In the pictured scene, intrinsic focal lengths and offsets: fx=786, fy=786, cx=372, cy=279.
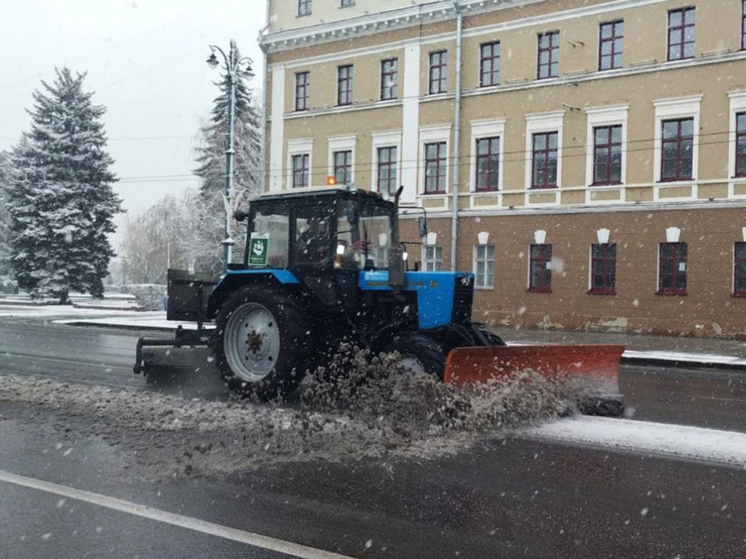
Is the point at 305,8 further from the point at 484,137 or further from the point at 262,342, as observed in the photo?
the point at 262,342

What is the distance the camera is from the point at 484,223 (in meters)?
28.9

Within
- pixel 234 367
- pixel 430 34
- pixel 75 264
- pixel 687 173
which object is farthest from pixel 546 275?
pixel 75 264

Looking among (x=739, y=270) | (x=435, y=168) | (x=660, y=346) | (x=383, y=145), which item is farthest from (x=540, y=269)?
(x=383, y=145)

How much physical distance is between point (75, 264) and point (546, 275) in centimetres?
2831

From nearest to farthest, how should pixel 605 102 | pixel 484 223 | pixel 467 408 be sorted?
pixel 467 408 < pixel 605 102 < pixel 484 223

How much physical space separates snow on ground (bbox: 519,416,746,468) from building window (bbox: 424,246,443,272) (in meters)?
21.7

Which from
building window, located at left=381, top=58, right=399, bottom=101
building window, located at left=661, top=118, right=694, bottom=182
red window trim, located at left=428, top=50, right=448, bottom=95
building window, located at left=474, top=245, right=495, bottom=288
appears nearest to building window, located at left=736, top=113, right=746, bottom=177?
building window, located at left=661, top=118, right=694, bottom=182

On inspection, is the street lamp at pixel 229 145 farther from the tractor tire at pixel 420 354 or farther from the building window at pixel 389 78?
the tractor tire at pixel 420 354

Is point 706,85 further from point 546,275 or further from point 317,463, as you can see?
point 317,463

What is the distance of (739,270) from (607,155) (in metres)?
5.67

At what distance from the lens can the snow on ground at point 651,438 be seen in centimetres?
693

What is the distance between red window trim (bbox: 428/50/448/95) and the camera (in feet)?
98.3

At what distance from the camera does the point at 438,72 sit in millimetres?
30141

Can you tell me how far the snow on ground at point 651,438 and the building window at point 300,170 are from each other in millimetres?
26351
